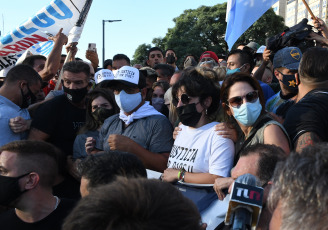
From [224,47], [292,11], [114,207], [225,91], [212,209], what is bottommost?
[212,209]

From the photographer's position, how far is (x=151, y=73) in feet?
21.3

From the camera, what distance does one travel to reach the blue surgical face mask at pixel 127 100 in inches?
150

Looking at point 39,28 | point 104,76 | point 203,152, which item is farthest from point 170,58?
point 203,152

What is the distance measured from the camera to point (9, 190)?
106 inches

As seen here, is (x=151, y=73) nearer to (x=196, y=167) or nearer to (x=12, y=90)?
(x=12, y=90)

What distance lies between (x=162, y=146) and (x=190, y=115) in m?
0.46

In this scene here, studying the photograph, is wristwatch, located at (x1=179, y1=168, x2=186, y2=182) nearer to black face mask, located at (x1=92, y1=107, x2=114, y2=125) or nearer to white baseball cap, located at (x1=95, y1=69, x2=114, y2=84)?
black face mask, located at (x1=92, y1=107, x2=114, y2=125)

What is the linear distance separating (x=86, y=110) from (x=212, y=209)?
2021mm

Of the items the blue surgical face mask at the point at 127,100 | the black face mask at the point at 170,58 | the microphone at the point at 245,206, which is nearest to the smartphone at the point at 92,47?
the black face mask at the point at 170,58

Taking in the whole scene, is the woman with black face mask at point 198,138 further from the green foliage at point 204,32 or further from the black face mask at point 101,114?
the green foliage at point 204,32

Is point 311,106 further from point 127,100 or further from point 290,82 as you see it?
point 127,100

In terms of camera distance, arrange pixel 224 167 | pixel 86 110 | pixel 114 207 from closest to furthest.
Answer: pixel 114 207
pixel 224 167
pixel 86 110

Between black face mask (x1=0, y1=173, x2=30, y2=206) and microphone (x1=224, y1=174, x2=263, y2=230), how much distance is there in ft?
6.36

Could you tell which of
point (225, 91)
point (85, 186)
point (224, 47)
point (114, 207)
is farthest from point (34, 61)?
point (224, 47)
